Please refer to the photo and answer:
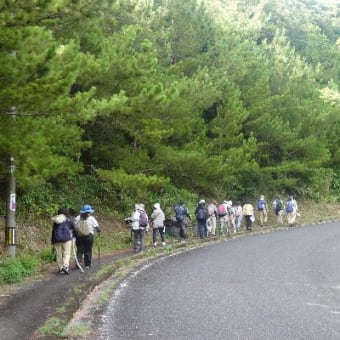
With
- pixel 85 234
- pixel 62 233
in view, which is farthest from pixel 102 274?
pixel 85 234

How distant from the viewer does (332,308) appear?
9.27 meters

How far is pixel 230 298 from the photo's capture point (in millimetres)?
10086

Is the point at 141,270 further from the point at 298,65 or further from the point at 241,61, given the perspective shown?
the point at 298,65

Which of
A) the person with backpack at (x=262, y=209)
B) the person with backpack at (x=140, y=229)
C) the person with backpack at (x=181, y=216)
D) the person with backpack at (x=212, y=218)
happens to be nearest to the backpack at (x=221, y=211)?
the person with backpack at (x=212, y=218)

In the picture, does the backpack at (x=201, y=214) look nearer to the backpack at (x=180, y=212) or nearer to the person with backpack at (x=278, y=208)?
the backpack at (x=180, y=212)

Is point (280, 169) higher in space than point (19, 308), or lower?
higher

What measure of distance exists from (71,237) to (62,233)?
0.27 m

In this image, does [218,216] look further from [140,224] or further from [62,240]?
[62,240]

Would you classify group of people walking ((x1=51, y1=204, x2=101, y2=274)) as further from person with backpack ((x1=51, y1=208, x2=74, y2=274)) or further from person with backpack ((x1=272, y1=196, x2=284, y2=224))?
person with backpack ((x1=272, y1=196, x2=284, y2=224))

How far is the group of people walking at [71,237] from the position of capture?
550 inches

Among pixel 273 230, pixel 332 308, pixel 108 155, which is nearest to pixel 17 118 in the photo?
pixel 332 308

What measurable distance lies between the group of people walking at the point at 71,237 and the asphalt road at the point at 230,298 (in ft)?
5.75

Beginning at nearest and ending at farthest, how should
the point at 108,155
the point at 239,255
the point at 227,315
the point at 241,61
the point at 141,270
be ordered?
the point at 227,315 → the point at 141,270 → the point at 239,255 → the point at 108,155 → the point at 241,61

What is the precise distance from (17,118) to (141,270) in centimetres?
486
